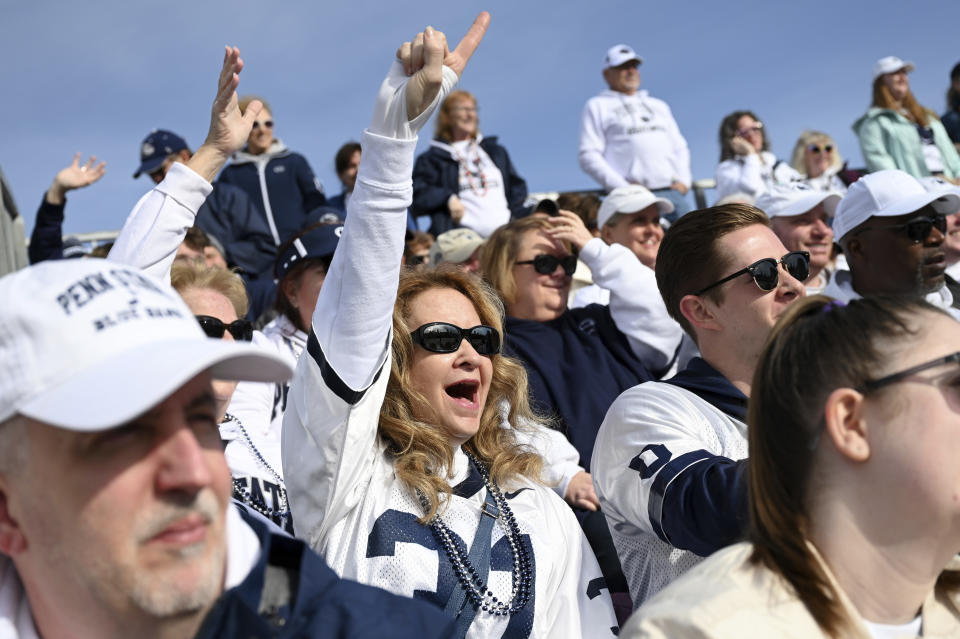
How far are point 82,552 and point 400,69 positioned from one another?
1562 millimetres

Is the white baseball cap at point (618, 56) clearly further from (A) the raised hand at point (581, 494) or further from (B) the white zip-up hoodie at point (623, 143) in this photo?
(A) the raised hand at point (581, 494)

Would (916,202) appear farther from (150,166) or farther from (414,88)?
(150,166)

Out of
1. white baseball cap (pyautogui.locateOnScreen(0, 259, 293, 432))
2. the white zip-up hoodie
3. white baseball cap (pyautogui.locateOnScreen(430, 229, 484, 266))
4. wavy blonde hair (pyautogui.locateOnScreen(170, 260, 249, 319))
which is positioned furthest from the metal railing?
Answer: white baseball cap (pyautogui.locateOnScreen(0, 259, 293, 432))

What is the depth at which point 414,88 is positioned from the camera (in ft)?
8.12

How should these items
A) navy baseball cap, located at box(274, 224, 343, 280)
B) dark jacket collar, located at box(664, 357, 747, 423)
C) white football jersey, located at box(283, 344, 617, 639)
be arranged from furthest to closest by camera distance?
navy baseball cap, located at box(274, 224, 343, 280) → dark jacket collar, located at box(664, 357, 747, 423) → white football jersey, located at box(283, 344, 617, 639)

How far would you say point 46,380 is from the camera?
1472 millimetres

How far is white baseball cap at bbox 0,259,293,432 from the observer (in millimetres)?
1429

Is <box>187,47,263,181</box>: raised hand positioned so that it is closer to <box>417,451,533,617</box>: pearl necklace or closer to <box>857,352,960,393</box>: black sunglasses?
<box>417,451,533,617</box>: pearl necklace

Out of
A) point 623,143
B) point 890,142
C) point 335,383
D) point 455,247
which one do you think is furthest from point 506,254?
point 890,142

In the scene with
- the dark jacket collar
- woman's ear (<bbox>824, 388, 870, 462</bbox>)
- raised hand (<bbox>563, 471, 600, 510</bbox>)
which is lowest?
raised hand (<bbox>563, 471, 600, 510</bbox>)


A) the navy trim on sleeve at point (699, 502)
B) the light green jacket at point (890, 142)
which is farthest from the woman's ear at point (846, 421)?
the light green jacket at point (890, 142)

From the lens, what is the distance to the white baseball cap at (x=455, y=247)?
6.18 meters

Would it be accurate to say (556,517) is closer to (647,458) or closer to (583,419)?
(647,458)

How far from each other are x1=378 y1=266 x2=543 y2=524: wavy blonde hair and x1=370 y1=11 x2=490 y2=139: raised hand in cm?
81
